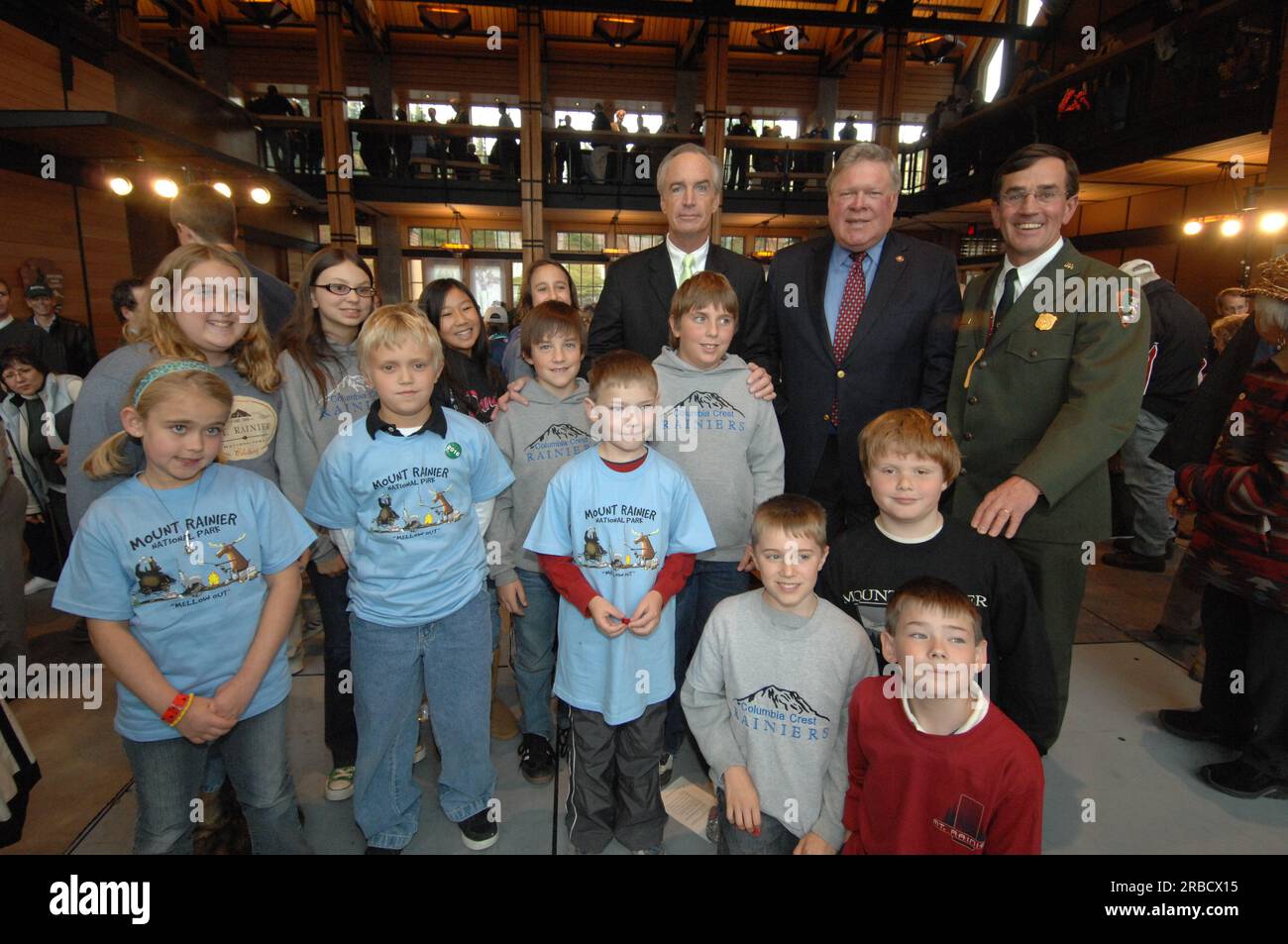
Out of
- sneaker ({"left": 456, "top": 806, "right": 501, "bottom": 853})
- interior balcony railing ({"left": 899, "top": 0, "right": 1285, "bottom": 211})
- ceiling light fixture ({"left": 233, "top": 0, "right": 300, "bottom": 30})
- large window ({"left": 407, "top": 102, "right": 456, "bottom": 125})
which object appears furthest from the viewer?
large window ({"left": 407, "top": 102, "right": 456, "bottom": 125})

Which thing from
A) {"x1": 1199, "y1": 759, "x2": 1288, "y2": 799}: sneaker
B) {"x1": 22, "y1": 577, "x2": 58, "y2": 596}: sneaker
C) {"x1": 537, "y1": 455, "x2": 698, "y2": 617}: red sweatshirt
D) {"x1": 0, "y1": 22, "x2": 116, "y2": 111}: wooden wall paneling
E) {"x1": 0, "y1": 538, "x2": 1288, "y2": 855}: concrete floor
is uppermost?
{"x1": 0, "y1": 22, "x2": 116, "y2": 111}: wooden wall paneling

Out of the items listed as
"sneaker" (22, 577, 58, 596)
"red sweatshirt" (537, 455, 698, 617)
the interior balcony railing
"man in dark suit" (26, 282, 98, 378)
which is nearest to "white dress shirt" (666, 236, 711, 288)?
"red sweatshirt" (537, 455, 698, 617)

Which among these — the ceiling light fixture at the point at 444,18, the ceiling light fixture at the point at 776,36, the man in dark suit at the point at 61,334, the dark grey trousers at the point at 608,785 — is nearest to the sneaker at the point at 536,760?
the dark grey trousers at the point at 608,785

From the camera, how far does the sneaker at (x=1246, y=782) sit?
2467 millimetres

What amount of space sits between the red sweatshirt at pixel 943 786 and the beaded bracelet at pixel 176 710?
5.68ft

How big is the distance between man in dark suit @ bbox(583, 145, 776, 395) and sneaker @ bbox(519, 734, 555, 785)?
5.47ft

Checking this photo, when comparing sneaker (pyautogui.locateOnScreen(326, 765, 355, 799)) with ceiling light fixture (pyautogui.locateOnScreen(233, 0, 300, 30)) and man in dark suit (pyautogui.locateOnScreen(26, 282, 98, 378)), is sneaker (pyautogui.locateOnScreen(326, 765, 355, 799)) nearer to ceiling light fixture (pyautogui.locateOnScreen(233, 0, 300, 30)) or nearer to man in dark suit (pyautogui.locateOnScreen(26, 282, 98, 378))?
man in dark suit (pyautogui.locateOnScreen(26, 282, 98, 378))

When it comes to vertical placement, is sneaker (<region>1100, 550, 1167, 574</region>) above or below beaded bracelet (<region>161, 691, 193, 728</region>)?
below

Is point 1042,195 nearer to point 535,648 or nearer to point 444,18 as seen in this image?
point 535,648

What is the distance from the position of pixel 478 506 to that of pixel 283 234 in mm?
15404

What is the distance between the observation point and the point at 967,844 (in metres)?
1.54

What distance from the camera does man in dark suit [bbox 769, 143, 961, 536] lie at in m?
2.56
